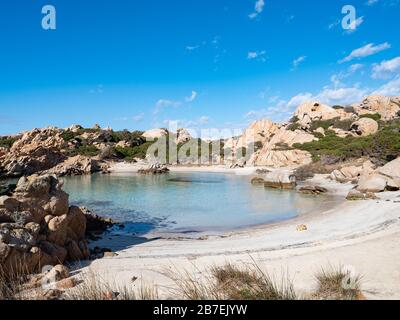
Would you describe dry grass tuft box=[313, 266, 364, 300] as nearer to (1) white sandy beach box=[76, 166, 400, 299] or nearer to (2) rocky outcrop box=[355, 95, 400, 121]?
(1) white sandy beach box=[76, 166, 400, 299]

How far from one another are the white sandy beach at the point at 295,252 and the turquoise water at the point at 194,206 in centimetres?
229

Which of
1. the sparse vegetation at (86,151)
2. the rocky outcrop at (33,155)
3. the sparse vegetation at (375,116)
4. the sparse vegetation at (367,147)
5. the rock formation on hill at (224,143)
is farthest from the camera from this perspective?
the sparse vegetation at (375,116)

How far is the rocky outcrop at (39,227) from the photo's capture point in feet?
25.2

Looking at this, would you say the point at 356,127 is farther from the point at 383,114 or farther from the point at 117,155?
the point at 117,155

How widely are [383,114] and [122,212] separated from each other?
56.3 m

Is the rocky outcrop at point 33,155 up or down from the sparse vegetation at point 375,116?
down

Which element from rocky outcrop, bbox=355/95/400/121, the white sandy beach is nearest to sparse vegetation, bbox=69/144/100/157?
rocky outcrop, bbox=355/95/400/121

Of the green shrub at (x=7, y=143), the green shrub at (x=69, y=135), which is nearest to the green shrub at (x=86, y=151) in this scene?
the green shrub at (x=69, y=135)

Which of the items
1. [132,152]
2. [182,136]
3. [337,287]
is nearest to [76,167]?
[132,152]

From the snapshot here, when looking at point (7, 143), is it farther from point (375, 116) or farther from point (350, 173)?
point (375, 116)

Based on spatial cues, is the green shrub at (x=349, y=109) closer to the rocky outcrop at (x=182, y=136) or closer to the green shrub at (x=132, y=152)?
the rocky outcrop at (x=182, y=136)

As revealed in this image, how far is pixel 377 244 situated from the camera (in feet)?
30.9

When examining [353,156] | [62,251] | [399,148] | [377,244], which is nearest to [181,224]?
[62,251]

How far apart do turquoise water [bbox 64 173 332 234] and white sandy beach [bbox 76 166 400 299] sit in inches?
90.3
